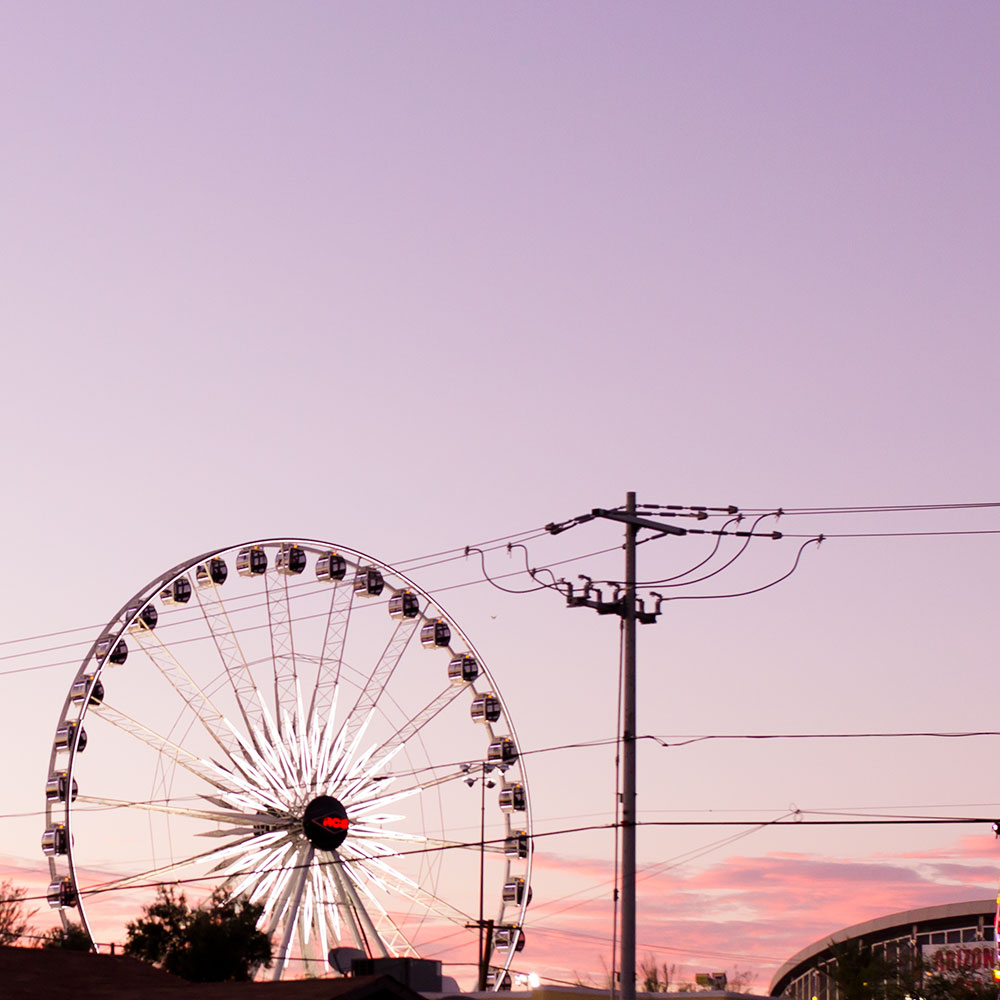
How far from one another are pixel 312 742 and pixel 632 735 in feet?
68.5

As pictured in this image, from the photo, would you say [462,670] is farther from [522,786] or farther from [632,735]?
[632,735]

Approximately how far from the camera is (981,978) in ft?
246

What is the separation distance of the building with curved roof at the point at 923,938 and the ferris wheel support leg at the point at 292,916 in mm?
45758

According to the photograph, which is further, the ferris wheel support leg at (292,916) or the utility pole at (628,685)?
the ferris wheel support leg at (292,916)

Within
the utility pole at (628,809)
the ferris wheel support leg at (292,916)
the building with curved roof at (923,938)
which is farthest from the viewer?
the building with curved roof at (923,938)

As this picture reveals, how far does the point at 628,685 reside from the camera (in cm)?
3153

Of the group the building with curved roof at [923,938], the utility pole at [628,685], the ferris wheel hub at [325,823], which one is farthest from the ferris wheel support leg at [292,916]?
the building with curved roof at [923,938]

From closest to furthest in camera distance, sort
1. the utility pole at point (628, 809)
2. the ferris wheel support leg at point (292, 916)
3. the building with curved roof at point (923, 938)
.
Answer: the utility pole at point (628, 809), the ferris wheel support leg at point (292, 916), the building with curved roof at point (923, 938)

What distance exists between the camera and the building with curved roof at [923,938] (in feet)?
300

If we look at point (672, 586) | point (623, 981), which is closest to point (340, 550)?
point (672, 586)

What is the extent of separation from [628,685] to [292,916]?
20.3 metres

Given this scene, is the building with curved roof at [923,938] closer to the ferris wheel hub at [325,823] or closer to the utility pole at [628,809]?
the ferris wheel hub at [325,823]

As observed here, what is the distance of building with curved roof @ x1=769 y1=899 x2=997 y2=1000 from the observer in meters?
91.3

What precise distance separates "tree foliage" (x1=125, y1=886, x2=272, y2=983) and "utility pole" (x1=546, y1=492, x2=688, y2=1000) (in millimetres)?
21742
